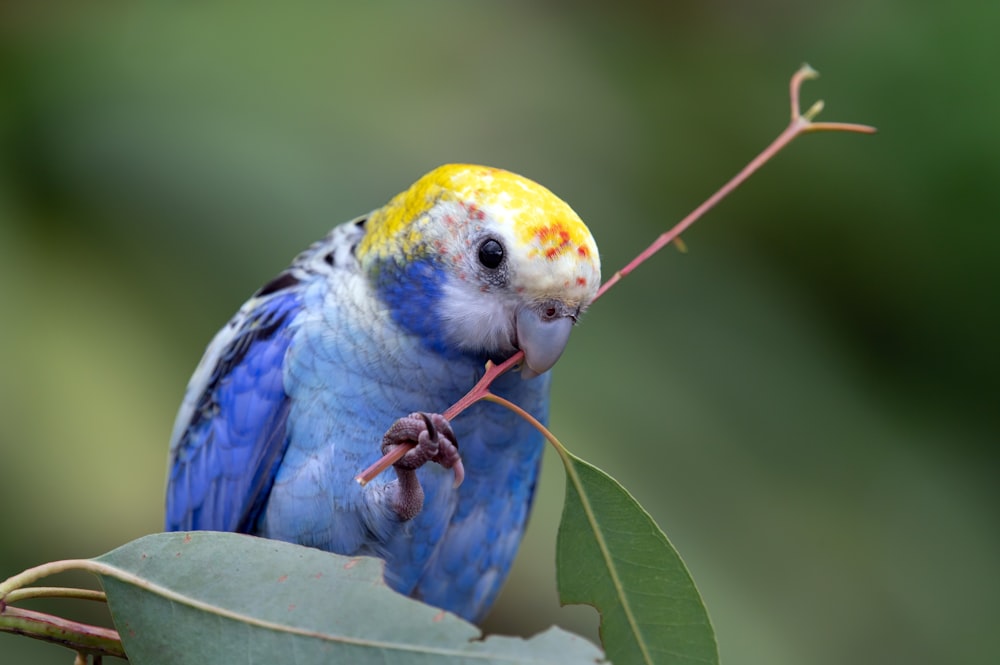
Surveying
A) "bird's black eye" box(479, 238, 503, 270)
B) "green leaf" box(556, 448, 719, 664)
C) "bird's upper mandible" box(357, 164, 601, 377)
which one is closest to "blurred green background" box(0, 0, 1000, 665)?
"bird's upper mandible" box(357, 164, 601, 377)

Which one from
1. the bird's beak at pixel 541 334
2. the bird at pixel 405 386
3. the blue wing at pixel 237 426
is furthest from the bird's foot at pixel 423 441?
the blue wing at pixel 237 426

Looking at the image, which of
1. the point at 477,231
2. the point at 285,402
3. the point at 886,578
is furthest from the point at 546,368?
the point at 886,578

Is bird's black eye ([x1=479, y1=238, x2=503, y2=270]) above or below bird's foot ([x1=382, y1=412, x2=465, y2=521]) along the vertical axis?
above

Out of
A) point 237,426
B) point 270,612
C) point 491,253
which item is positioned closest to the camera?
point 270,612

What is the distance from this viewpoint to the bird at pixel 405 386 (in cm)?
148

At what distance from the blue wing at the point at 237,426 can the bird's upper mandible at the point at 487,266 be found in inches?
11.2

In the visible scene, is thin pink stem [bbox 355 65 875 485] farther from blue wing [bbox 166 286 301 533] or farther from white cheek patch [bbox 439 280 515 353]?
blue wing [bbox 166 286 301 533]

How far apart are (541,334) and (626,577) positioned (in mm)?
397

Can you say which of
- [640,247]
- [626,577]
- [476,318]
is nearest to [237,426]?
[476,318]

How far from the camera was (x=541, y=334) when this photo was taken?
1.49 metres

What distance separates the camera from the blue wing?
5.90 feet

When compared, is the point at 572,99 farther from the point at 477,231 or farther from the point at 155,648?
the point at 155,648

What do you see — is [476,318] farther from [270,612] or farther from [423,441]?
[270,612]

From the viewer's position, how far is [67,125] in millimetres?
3277
